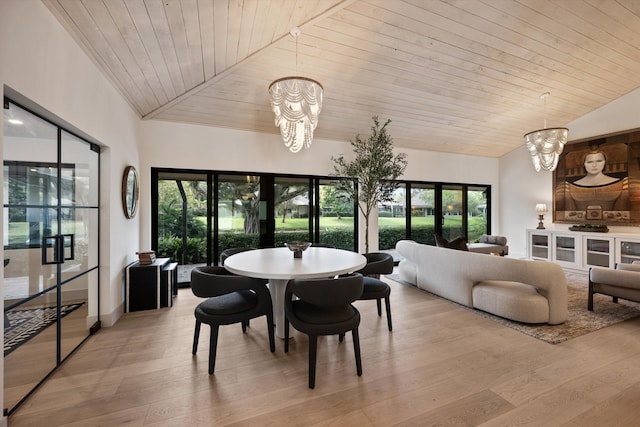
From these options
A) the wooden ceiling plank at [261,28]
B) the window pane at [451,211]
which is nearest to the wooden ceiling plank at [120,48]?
the wooden ceiling plank at [261,28]

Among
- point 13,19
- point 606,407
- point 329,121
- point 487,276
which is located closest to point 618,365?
point 606,407

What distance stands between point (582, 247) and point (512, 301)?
3.93m

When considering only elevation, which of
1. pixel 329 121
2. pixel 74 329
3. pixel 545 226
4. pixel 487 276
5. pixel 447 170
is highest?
pixel 329 121

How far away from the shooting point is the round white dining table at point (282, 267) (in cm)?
213

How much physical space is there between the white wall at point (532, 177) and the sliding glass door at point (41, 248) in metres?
8.54

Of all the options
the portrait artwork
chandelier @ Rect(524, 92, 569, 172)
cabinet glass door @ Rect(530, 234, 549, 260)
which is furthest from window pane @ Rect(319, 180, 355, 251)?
the portrait artwork

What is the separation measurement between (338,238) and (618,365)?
13.3 feet

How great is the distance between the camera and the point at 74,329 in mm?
2572

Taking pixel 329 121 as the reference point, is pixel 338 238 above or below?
below

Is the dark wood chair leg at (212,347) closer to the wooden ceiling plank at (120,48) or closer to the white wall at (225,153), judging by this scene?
the wooden ceiling plank at (120,48)

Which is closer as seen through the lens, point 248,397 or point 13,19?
point 13,19

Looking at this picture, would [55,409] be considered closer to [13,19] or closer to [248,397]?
[248,397]

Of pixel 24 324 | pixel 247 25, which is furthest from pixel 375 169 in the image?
pixel 24 324

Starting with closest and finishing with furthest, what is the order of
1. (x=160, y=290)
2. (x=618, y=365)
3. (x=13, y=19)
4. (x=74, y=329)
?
1. (x=13, y=19)
2. (x=618, y=365)
3. (x=74, y=329)
4. (x=160, y=290)
